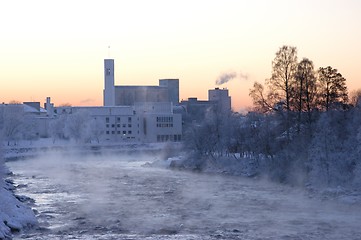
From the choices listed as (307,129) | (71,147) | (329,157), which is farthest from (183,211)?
(71,147)

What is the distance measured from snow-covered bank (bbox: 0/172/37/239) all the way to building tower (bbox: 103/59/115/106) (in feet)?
414

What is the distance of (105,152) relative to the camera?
98.9m

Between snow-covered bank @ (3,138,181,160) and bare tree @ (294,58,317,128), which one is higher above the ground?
bare tree @ (294,58,317,128)

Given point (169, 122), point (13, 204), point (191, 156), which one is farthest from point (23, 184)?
point (169, 122)

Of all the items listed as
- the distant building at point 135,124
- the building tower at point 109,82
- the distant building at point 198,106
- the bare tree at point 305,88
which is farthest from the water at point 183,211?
the building tower at point 109,82

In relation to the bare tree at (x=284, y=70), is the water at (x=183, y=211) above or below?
below

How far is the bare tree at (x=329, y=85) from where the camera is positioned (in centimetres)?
4538

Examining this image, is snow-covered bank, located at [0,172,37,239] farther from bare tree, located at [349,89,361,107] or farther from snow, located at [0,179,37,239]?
bare tree, located at [349,89,361,107]

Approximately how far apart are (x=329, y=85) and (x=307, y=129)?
11.7ft

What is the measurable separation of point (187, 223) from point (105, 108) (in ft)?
335

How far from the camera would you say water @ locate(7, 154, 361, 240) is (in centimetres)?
2600

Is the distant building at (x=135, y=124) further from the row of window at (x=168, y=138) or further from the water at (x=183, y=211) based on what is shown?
the water at (x=183, y=211)

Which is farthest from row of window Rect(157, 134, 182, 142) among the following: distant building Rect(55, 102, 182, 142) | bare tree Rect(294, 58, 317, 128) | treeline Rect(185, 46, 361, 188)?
bare tree Rect(294, 58, 317, 128)

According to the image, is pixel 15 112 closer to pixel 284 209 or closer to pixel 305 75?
pixel 305 75
